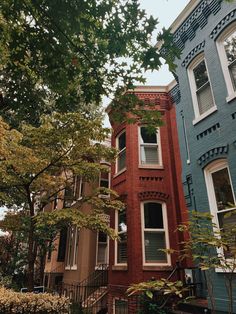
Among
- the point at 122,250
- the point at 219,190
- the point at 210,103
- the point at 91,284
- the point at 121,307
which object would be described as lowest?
the point at 121,307

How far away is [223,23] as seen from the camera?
23.4 ft

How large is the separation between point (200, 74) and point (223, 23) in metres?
1.46

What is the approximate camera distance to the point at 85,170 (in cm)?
1070

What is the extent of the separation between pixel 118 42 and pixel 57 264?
53.8 feet

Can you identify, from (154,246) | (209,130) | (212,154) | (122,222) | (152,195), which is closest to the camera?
(212,154)

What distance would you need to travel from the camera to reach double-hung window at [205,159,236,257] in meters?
6.21

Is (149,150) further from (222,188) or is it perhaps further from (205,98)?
(222,188)

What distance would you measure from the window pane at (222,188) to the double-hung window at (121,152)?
5.99 m

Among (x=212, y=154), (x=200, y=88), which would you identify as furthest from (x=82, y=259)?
(x=200, y=88)

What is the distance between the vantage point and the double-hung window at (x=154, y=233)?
9.94 meters

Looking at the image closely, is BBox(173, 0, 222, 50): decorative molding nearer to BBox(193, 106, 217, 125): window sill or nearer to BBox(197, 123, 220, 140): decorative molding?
BBox(193, 106, 217, 125): window sill

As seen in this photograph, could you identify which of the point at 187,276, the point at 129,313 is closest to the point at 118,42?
the point at 187,276

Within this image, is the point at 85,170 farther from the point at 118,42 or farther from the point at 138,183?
the point at 118,42

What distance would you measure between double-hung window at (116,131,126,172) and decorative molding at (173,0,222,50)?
5345mm
